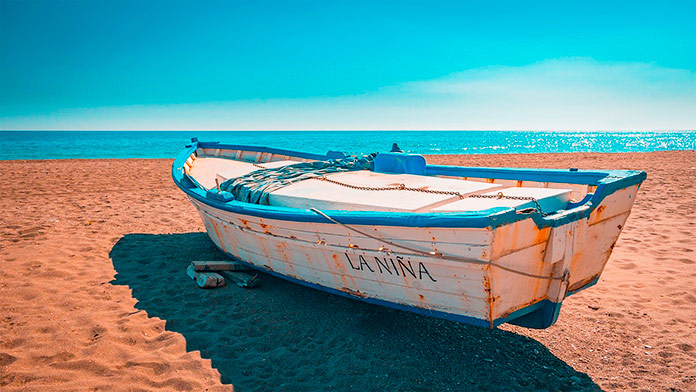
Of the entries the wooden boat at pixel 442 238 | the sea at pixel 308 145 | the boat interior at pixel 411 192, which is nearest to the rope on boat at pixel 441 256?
the wooden boat at pixel 442 238

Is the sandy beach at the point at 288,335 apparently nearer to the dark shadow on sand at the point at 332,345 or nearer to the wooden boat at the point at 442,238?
the dark shadow on sand at the point at 332,345

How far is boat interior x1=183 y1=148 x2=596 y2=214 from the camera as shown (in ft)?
12.0

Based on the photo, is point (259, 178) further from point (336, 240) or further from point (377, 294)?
→ point (377, 294)

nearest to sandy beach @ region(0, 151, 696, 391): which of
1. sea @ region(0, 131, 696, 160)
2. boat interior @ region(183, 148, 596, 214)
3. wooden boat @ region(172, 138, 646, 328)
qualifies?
wooden boat @ region(172, 138, 646, 328)

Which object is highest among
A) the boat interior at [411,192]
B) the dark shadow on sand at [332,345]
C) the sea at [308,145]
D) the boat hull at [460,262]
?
the boat interior at [411,192]

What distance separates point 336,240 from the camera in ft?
12.0

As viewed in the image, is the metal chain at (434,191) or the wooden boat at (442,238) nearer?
the wooden boat at (442,238)

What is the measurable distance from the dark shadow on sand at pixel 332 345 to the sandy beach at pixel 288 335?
15 millimetres

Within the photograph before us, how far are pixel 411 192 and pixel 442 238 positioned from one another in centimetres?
122

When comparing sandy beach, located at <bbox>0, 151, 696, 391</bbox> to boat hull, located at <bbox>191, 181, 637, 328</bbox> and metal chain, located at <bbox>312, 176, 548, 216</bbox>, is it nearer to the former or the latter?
boat hull, located at <bbox>191, 181, 637, 328</bbox>

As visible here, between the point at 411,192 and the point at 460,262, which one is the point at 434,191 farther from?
the point at 460,262

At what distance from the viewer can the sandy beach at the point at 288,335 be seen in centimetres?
337

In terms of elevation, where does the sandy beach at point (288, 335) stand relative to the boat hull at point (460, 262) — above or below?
below

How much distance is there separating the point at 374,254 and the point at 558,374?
1838mm
